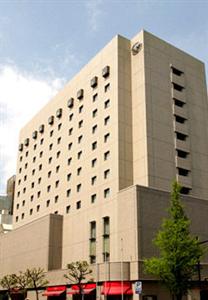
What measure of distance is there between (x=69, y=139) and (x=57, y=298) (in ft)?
78.2

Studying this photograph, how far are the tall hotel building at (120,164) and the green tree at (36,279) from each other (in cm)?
105

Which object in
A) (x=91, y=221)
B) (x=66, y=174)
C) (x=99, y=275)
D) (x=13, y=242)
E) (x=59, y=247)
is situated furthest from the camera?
(x=13, y=242)

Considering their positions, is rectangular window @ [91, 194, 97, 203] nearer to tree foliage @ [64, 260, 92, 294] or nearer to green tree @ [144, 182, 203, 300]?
tree foliage @ [64, 260, 92, 294]

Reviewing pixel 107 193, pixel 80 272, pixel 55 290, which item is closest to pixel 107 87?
pixel 107 193

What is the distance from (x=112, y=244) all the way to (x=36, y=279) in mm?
13104

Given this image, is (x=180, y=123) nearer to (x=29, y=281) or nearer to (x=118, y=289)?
(x=118, y=289)

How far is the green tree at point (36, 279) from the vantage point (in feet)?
180

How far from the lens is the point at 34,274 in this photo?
56.2 m

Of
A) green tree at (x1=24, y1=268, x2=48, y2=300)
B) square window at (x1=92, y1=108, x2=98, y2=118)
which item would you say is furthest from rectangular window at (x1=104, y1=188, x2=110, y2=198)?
green tree at (x1=24, y1=268, x2=48, y2=300)

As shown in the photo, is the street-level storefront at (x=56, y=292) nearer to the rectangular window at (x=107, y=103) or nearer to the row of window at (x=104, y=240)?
the row of window at (x=104, y=240)

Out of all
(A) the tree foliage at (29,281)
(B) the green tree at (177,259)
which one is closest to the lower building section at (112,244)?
(A) the tree foliage at (29,281)

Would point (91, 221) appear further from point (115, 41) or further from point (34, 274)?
point (115, 41)

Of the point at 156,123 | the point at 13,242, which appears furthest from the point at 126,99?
the point at 13,242

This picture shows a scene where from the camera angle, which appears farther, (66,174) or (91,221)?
(66,174)
